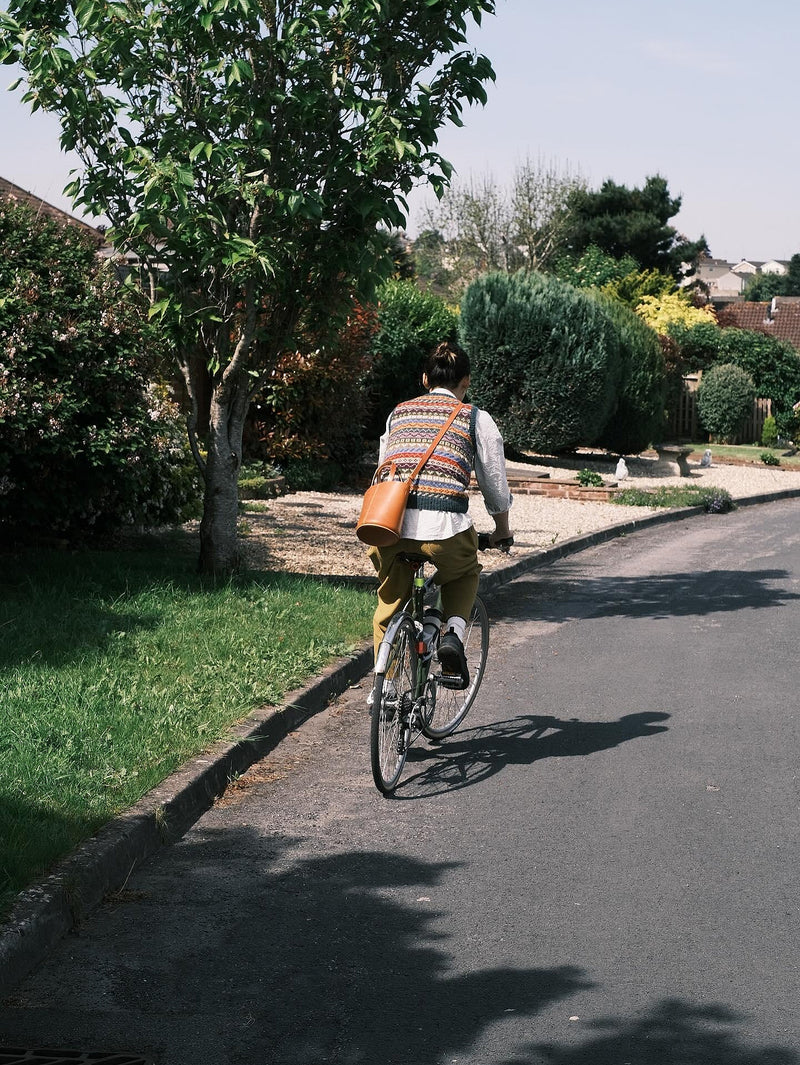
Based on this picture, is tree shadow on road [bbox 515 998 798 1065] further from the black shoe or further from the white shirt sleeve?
the white shirt sleeve

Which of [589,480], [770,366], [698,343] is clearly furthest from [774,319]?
[589,480]

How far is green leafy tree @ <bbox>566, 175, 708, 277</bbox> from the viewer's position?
5991 centimetres

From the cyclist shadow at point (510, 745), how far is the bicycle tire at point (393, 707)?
156mm

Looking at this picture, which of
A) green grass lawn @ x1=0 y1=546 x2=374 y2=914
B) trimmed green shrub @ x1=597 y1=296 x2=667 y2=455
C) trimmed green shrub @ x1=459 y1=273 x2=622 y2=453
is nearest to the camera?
green grass lawn @ x1=0 y1=546 x2=374 y2=914

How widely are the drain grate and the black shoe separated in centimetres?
300

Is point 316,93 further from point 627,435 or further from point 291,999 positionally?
point 627,435

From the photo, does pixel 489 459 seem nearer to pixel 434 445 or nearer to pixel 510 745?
pixel 434 445

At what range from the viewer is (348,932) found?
14.4 feet

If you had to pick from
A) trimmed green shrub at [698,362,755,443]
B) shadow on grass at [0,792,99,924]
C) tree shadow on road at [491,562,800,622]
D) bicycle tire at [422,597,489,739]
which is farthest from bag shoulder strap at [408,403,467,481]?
trimmed green shrub at [698,362,755,443]

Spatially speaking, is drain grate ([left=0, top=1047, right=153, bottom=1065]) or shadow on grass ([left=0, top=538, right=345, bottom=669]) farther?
shadow on grass ([left=0, top=538, right=345, bottom=669])

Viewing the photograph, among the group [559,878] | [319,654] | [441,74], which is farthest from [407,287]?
[559,878]

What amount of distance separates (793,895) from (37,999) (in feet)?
8.80

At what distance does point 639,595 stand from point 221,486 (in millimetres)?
4160

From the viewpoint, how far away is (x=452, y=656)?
6.26 m
